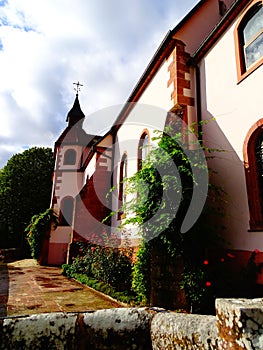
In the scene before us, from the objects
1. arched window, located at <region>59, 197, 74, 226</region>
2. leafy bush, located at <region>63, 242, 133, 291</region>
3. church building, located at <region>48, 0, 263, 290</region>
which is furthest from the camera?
arched window, located at <region>59, 197, 74, 226</region>

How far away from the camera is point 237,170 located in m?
6.02

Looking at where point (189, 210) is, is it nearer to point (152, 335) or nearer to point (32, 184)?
point (152, 335)

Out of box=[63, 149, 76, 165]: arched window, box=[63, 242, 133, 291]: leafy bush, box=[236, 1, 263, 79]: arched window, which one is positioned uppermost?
box=[63, 149, 76, 165]: arched window

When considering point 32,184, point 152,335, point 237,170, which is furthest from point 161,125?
point 32,184

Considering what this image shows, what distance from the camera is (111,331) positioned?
1354mm

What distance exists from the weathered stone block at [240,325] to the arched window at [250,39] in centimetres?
600

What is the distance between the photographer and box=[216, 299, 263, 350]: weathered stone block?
0.90 metres

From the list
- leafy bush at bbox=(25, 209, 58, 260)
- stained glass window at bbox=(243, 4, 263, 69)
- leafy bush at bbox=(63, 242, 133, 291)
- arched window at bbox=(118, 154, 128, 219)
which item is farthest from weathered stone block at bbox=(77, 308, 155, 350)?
leafy bush at bbox=(25, 209, 58, 260)

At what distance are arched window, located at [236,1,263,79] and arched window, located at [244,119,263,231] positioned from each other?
1489 mm

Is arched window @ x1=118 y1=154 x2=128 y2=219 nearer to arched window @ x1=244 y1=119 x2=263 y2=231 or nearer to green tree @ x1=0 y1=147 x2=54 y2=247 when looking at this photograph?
arched window @ x1=244 y1=119 x2=263 y2=231

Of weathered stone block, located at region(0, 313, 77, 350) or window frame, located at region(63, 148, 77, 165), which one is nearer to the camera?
weathered stone block, located at region(0, 313, 77, 350)

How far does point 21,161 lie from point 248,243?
1122 inches

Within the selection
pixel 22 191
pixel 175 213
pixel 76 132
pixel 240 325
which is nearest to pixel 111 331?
pixel 240 325

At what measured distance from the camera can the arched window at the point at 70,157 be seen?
2322 centimetres
